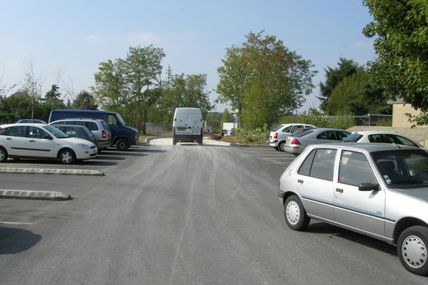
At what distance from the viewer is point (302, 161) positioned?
344 inches

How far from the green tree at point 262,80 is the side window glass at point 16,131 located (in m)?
28.8

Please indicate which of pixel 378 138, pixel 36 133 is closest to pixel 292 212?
pixel 378 138

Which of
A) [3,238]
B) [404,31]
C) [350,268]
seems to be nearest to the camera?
[350,268]

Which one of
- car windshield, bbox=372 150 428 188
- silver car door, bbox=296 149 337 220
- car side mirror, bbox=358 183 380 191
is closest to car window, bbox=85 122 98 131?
silver car door, bbox=296 149 337 220

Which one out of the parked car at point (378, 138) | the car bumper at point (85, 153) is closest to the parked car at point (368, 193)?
the parked car at point (378, 138)

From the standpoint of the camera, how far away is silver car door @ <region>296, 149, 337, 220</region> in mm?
7922

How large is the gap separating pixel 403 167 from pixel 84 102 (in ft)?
Answer: 215

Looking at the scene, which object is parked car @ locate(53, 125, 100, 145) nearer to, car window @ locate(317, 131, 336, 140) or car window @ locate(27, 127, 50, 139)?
car window @ locate(27, 127, 50, 139)

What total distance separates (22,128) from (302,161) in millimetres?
14002

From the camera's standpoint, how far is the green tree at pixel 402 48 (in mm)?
11373

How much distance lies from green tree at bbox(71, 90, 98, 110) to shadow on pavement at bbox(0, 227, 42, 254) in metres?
55.0

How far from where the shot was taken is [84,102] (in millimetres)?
69938

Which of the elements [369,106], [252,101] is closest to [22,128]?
[252,101]

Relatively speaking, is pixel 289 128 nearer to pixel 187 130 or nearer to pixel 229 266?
pixel 187 130
